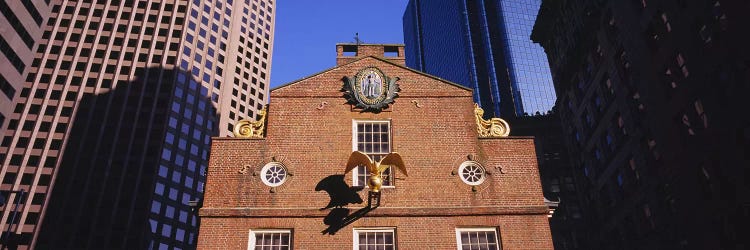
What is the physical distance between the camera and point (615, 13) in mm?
50125

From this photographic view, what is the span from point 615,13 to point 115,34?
85.1 meters

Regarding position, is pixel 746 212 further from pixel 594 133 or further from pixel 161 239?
pixel 161 239

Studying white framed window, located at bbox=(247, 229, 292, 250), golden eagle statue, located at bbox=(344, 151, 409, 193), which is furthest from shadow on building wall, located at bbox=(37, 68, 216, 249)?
golden eagle statue, located at bbox=(344, 151, 409, 193)

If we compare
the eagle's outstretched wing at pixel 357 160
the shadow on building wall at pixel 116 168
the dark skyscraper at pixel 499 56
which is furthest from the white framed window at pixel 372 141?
the dark skyscraper at pixel 499 56

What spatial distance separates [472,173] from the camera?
21.8 metres

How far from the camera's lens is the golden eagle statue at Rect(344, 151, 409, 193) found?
66.4 feet

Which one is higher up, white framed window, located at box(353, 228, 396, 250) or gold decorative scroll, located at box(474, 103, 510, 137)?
gold decorative scroll, located at box(474, 103, 510, 137)

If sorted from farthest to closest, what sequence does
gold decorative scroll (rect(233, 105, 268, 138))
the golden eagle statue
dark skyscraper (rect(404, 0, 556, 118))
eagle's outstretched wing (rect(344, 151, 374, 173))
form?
1. dark skyscraper (rect(404, 0, 556, 118))
2. gold decorative scroll (rect(233, 105, 268, 138))
3. eagle's outstretched wing (rect(344, 151, 374, 173))
4. the golden eagle statue

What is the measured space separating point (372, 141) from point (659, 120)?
2733 centimetres

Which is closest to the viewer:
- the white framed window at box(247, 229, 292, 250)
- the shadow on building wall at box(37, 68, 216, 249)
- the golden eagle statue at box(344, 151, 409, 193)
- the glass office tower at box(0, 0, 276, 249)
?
the white framed window at box(247, 229, 292, 250)

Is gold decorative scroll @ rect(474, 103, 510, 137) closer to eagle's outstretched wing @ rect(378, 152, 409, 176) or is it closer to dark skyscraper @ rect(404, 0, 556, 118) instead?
eagle's outstretched wing @ rect(378, 152, 409, 176)

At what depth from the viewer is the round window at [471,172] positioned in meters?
21.7

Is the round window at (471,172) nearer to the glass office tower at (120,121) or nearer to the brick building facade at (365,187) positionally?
the brick building facade at (365,187)

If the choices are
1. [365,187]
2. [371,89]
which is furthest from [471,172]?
[371,89]
